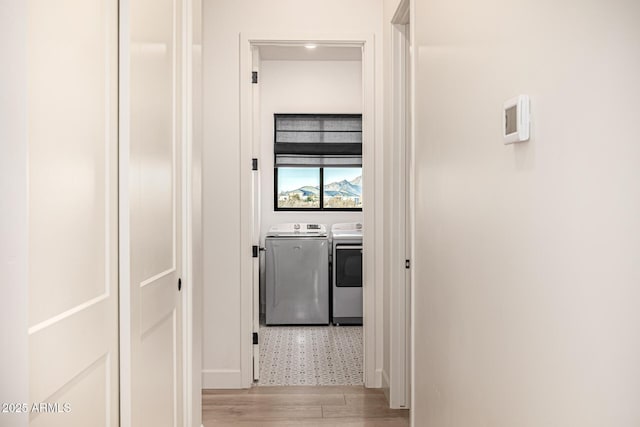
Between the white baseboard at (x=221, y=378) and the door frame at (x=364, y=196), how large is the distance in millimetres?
40

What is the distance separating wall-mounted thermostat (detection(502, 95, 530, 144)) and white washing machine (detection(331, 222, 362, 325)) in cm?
422

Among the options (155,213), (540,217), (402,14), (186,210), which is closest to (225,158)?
(186,210)

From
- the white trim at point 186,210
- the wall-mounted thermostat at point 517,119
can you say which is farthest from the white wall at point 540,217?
the white trim at point 186,210

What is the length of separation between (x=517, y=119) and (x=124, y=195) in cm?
110

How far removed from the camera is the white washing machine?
5555 mm

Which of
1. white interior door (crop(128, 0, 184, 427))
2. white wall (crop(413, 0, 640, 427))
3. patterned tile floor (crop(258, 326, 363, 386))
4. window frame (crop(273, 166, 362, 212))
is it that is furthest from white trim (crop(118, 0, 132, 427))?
window frame (crop(273, 166, 362, 212))

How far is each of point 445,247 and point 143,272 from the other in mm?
1040

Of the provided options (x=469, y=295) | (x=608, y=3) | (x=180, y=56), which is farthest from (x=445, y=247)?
(x=180, y=56)

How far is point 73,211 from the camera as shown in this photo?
1.36m

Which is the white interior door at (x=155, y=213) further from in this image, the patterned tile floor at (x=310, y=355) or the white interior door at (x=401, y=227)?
the patterned tile floor at (x=310, y=355)

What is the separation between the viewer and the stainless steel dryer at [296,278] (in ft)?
18.2

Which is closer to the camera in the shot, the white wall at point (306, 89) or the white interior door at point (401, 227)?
→ the white interior door at point (401, 227)

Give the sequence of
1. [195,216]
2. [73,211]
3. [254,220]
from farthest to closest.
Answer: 1. [254,220]
2. [195,216]
3. [73,211]

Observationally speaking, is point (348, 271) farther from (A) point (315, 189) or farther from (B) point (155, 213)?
(B) point (155, 213)
